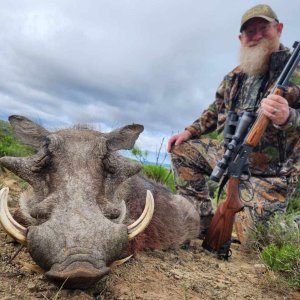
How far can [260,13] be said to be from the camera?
17.8 ft

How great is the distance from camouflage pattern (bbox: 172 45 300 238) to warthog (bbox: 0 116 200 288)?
1.13 metres

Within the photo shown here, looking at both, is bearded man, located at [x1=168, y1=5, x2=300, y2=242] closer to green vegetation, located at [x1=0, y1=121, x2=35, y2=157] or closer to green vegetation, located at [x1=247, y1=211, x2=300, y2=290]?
green vegetation, located at [x1=247, y1=211, x2=300, y2=290]

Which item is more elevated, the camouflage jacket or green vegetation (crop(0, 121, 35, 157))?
the camouflage jacket

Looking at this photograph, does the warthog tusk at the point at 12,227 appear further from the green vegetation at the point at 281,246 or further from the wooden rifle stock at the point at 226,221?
the wooden rifle stock at the point at 226,221

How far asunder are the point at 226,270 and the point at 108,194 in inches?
51.3

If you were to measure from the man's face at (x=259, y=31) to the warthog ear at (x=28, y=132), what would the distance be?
11.5 feet

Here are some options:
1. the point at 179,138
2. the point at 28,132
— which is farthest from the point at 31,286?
the point at 179,138

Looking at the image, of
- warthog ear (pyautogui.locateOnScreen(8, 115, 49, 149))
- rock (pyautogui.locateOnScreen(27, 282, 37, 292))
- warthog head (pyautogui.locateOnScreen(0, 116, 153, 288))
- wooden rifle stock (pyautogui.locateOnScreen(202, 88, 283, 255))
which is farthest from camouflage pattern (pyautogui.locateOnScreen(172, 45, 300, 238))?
rock (pyautogui.locateOnScreen(27, 282, 37, 292))

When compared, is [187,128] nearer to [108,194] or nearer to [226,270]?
[226,270]

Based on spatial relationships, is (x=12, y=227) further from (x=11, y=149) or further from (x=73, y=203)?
(x=11, y=149)

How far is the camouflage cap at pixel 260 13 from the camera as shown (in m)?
5.44

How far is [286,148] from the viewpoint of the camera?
5.07 m

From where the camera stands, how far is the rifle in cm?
389

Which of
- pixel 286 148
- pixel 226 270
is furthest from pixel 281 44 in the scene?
pixel 226 270
